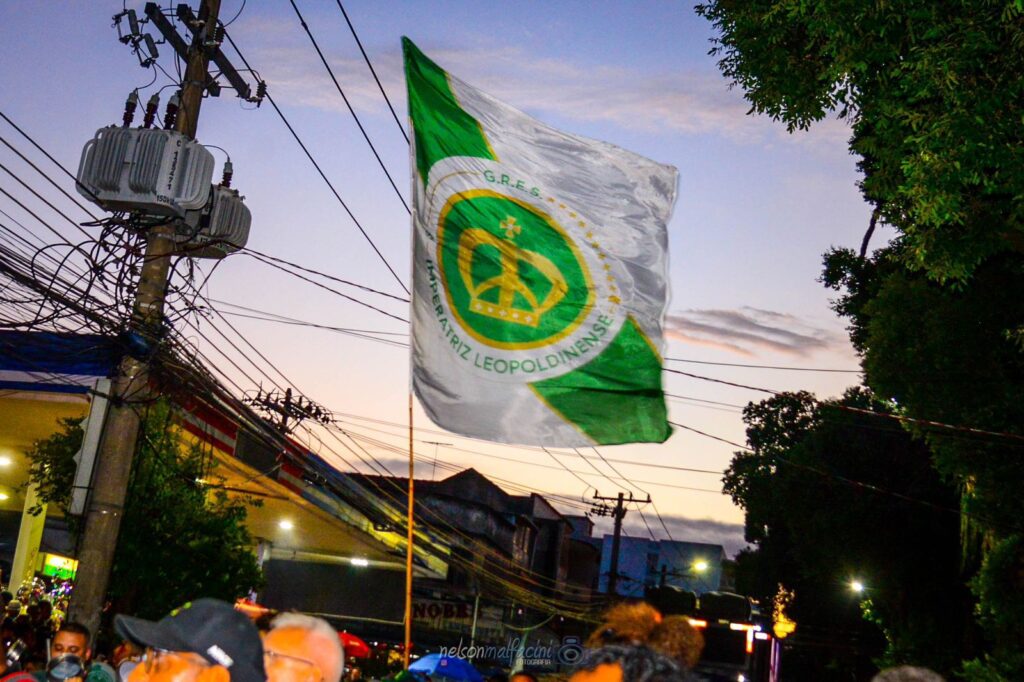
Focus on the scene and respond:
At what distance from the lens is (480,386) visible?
20.2 feet

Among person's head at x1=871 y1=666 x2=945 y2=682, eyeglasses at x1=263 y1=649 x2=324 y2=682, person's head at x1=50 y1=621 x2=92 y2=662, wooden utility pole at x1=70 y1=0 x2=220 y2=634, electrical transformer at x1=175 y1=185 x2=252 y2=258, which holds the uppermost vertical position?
electrical transformer at x1=175 y1=185 x2=252 y2=258

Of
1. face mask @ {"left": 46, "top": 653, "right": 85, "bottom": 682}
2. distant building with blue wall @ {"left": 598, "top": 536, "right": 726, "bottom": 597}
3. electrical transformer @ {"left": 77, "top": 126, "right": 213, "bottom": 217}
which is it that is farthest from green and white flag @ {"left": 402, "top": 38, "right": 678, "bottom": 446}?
distant building with blue wall @ {"left": 598, "top": 536, "right": 726, "bottom": 597}

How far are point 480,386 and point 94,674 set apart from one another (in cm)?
286

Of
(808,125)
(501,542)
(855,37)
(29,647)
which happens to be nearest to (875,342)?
(808,125)

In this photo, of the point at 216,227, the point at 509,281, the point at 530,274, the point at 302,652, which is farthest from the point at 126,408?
the point at 302,652

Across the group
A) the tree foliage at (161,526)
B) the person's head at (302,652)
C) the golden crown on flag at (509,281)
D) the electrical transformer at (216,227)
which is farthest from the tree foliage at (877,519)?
the person's head at (302,652)

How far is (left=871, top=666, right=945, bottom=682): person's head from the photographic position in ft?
12.6

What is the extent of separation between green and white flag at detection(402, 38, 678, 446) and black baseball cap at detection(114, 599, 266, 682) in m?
3.64

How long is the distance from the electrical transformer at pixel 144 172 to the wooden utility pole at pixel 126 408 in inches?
11.7

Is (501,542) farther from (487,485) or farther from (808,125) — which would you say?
(808,125)

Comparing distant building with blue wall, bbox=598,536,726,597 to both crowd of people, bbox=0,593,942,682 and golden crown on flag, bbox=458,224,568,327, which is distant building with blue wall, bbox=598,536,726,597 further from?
crowd of people, bbox=0,593,942,682

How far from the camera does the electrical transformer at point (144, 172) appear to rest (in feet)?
30.2

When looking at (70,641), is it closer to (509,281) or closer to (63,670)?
(63,670)

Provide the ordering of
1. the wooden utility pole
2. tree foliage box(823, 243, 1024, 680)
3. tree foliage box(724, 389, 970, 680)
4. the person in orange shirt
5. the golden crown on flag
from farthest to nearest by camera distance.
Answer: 1. tree foliage box(724, 389, 970, 680)
2. tree foliage box(823, 243, 1024, 680)
3. the wooden utility pole
4. the golden crown on flag
5. the person in orange shirt
